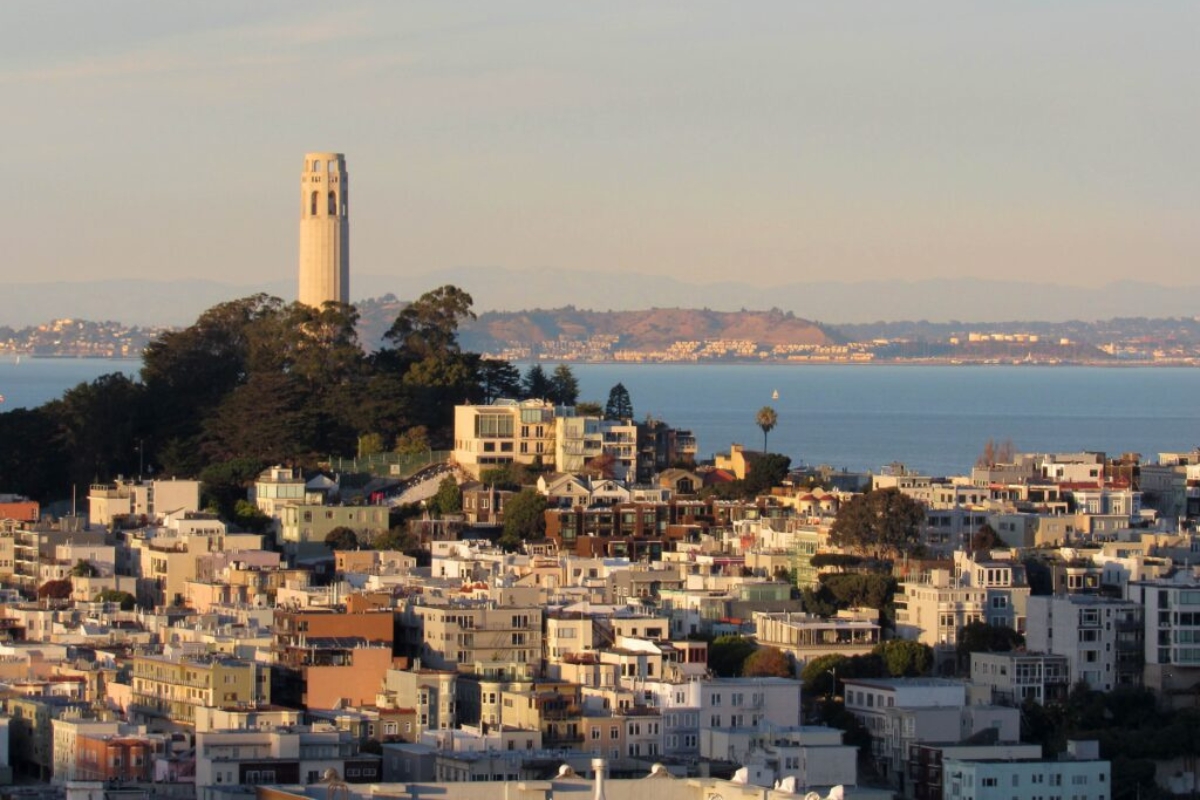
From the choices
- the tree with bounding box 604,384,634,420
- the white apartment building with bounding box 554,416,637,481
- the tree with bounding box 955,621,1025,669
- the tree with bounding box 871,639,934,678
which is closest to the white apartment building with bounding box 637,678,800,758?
the tree with bounding box 871,639,934,678

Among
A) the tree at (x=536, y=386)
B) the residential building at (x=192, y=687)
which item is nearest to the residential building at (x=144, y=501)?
the tree at (x=536, y=386)

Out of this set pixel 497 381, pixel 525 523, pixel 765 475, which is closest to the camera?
Result: pixel 525 523

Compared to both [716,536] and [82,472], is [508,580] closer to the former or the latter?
[716,536]

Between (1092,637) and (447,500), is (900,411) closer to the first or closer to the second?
(447,500)

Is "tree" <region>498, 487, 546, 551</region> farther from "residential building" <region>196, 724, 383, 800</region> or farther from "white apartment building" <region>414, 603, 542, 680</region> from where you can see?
"residential building" <region>196, 724, 383, 800</region>

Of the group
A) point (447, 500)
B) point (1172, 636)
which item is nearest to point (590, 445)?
point (447, 500)

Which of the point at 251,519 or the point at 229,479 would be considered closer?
the point at 251,519
